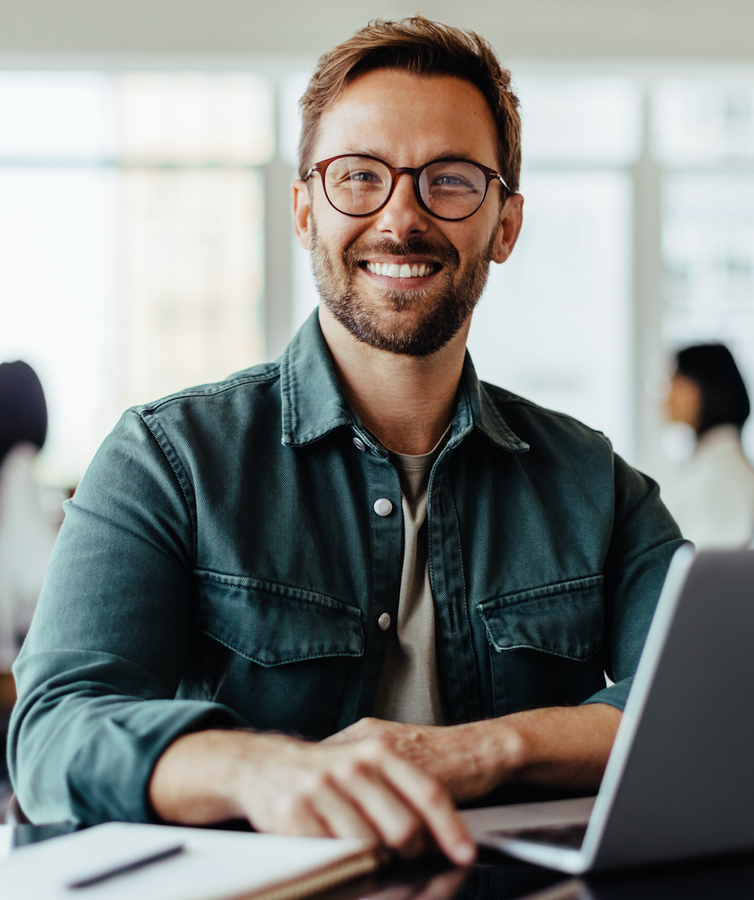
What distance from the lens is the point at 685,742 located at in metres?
0.59

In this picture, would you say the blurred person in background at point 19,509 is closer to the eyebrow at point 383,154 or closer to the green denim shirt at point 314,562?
the green denim shirt at point 314,562

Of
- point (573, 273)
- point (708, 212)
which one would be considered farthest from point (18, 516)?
point (708, 212)

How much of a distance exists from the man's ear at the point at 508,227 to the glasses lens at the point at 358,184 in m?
0.25

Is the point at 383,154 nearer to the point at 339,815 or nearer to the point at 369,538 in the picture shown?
the point at 369,538

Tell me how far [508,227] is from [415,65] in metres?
0.31

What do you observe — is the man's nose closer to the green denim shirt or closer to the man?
the man

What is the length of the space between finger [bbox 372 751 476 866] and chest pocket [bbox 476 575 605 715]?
0.58m

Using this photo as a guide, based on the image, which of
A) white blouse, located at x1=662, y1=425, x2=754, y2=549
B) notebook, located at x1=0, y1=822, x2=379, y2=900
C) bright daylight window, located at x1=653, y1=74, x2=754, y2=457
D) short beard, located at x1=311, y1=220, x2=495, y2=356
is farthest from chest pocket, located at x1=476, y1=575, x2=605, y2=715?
bright daylight window, located at x1=653, y1=74, x2=754, y2=457

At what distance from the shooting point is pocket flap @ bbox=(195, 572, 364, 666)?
1.12 m

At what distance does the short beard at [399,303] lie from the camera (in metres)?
1.34

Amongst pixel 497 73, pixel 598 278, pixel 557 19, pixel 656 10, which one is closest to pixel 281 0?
pixel 557 19

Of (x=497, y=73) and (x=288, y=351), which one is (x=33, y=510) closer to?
(x=288, y=351)

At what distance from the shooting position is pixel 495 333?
5.29 metres

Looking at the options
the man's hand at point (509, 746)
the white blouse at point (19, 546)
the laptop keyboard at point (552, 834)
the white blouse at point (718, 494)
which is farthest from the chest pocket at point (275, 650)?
the white blouse at point (718, 494)
